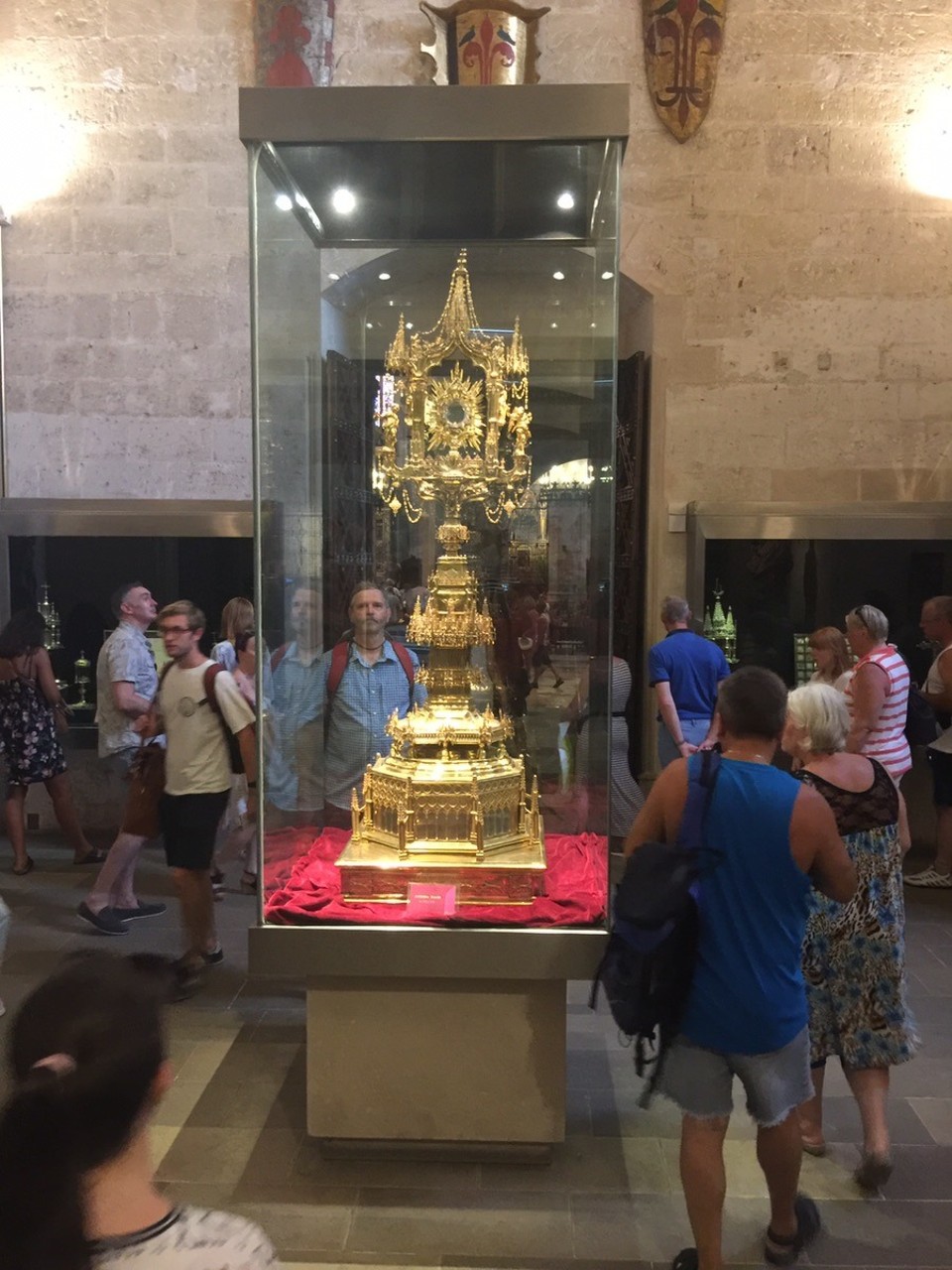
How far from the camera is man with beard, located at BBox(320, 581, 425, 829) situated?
4188 mm

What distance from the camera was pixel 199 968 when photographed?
5066 mm

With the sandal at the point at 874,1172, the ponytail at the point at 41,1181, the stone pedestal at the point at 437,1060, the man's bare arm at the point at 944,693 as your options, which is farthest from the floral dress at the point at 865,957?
the man's bare arm at the point at 944,693

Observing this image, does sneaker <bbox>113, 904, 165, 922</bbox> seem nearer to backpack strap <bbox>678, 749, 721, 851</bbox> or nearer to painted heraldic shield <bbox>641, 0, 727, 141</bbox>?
backpack strap <bbox>678, 749, 721, 851</bbox>

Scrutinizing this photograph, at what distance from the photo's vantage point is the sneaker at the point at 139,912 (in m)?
5.84

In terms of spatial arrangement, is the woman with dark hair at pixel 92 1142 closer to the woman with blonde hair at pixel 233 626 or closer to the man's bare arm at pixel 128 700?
→ the woman with blonde hair at pixel 233 626

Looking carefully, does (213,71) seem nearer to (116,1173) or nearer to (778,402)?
(778,402)

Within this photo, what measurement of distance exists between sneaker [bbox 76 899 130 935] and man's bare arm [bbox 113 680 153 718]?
1081 mm

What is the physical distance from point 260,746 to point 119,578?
13.7 feet

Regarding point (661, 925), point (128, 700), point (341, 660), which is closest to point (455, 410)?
point (341, 660)

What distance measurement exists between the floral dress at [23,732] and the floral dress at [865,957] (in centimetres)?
501

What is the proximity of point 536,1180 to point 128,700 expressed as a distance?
3.65 m

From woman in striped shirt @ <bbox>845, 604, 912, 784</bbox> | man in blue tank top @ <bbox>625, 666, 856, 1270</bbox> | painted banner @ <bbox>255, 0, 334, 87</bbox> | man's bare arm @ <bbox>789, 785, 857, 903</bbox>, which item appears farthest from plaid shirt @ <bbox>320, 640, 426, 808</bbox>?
painted banner @ <bbox>255, 0, 334, 87</bbox>

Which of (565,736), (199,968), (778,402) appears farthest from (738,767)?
(778,402)

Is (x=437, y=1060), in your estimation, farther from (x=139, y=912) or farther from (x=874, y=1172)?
(x=139, y=912)
